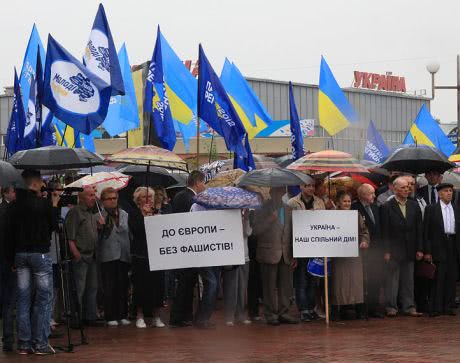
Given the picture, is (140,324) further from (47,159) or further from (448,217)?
(448,217)

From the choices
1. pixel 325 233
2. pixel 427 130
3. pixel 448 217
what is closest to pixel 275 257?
pixel 325 233

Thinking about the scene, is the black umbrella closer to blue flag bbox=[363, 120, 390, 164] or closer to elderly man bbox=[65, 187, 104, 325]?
elderly man bbox=[65, 187, 104, 325]

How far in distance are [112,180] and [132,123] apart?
6389 millimetres

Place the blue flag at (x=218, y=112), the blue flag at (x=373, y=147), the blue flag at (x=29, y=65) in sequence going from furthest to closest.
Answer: the blue flag at (x=373, y=147) < the blue flag at (x=29, y=65) < the blue flag at (x=218, y=112)

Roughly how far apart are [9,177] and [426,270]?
253 inches

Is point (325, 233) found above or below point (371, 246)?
above

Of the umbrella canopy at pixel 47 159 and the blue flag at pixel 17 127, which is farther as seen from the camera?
the blue flag at pixel 17 127

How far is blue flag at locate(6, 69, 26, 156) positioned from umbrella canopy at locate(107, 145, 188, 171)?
4617 millimetres

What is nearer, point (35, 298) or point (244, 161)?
point (35, 298)

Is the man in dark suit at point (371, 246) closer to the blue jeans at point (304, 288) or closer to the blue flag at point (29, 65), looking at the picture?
the blue jeans at point (304, 288)

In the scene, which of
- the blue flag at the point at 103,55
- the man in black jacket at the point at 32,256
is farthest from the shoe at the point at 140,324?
the blue flag at the point at 103,55

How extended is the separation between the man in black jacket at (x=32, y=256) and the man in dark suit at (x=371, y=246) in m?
5.22

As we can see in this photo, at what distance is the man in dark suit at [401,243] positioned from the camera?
15.5 meters

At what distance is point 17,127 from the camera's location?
19.3m
